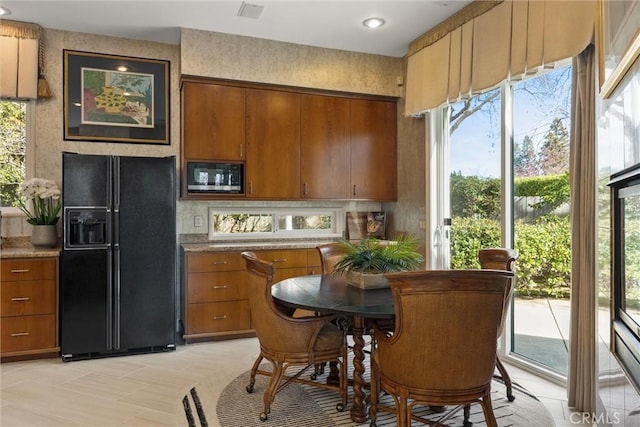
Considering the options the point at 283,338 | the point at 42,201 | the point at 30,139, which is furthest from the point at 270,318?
the point at 30,139

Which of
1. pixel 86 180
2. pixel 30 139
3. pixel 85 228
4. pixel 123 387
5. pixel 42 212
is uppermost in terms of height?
pixel 30 139

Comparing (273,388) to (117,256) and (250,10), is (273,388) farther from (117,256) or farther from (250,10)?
(250,10)

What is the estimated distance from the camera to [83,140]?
4156 mm

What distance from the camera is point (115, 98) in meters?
4.26

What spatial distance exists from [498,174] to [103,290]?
11.3ft

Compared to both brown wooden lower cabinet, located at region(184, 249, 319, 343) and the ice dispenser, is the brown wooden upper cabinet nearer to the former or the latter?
brown wooden lower cabinet, located at region(184, 249, 319, 343)

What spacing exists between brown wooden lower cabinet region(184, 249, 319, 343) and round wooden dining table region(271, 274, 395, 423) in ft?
4.29

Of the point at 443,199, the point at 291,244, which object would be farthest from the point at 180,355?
the point at 443,199

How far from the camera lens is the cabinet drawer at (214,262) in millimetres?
3994

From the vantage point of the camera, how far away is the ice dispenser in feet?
11.7

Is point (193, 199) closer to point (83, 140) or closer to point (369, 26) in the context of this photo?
point (83, 140)

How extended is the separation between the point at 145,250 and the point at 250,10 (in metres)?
2.25

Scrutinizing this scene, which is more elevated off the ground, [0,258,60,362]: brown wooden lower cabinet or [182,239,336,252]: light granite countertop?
[182,239,336,252]: light granite countertop

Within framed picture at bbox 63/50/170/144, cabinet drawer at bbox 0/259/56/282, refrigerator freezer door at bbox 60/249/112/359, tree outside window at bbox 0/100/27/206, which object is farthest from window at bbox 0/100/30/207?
refrigerator freezer door at bbox 60/249/112/359
